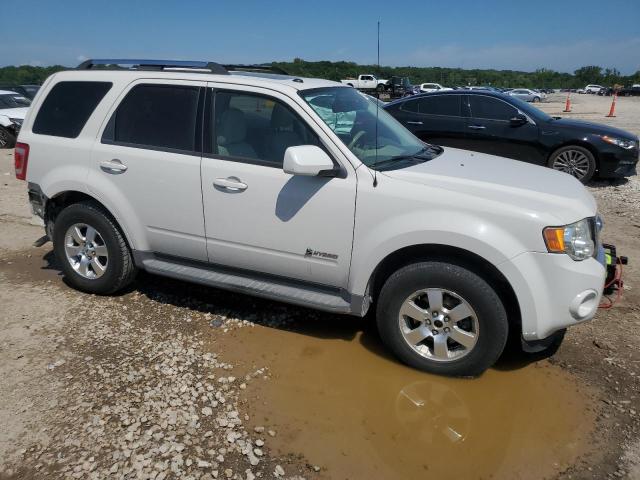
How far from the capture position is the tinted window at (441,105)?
28.6ft

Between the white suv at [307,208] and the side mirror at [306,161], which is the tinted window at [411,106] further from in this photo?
the side mirror at [306,161]

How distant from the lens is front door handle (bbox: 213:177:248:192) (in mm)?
3547

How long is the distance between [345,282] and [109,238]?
211 centimetres

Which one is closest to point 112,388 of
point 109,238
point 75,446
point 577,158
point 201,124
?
point 75,446

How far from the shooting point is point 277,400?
10.3 feet

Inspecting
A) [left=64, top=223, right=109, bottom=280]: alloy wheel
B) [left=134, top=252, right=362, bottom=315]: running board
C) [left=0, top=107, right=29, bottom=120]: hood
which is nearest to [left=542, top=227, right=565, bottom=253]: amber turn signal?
[left=134, top=252, right=362, bottom=315]: running board

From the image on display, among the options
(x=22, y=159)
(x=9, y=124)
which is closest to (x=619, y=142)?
(x=22, y=159)

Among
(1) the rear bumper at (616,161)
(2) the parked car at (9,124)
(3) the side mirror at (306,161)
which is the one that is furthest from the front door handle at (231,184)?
(2) the parked car at (9,124)

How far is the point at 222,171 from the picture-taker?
3.61 meters

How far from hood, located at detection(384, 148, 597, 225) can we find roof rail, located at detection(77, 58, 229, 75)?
1711 millimetres

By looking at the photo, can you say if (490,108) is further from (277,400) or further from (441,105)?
(277,400)

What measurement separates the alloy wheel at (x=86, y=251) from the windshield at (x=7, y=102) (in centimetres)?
1246

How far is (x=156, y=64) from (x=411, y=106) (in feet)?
A: 19.1

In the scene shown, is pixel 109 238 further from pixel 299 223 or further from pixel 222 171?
pixel 299 223
